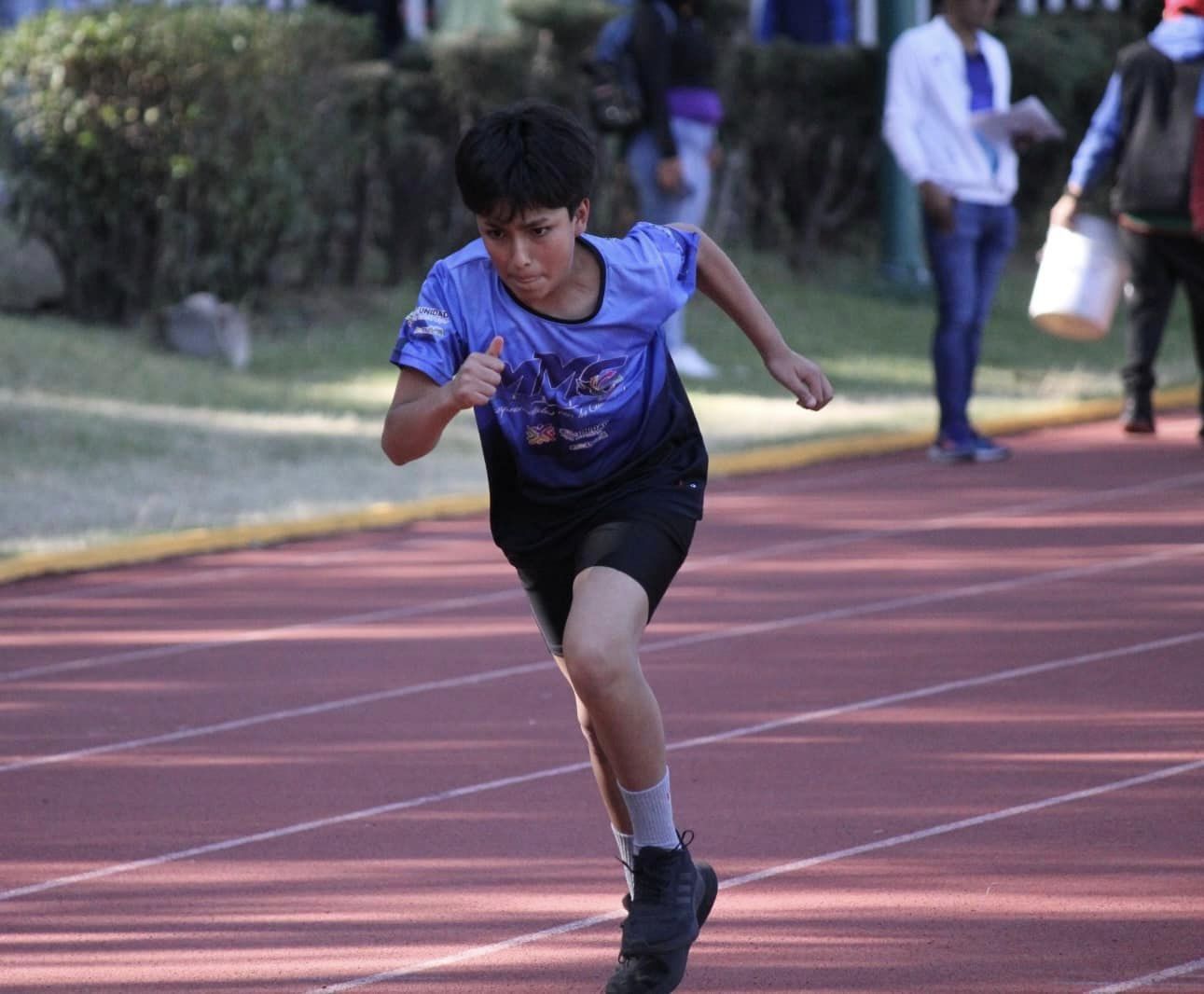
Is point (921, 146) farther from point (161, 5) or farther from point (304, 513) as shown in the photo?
point (161, 5)

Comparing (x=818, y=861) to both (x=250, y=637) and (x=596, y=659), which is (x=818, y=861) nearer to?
(x=596, y=659)

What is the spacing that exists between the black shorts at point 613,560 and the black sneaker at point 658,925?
429mm

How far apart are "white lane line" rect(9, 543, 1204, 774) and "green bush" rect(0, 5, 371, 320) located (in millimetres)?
7173

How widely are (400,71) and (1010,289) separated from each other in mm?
4720

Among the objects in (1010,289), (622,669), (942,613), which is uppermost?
(622,669)

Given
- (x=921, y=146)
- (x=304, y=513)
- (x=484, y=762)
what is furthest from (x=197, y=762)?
(x=921, y=146)

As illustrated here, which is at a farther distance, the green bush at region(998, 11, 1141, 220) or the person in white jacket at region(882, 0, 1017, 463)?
the green bush at region(998, 11, 1141, 220)

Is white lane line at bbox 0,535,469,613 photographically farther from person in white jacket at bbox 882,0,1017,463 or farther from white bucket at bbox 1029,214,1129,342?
white bucket at bbox 1029,214,1129,342

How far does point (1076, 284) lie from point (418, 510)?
296 cm

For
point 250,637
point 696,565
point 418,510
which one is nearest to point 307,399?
point 418,510

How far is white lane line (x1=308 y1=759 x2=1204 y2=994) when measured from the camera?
4.03m

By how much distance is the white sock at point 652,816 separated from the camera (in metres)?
3.84

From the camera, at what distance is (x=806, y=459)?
10.0 m

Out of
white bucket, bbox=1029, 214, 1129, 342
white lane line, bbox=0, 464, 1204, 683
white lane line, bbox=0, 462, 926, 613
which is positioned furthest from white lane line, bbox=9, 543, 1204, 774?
white lane line, bbox=0, 462, 926, 613
